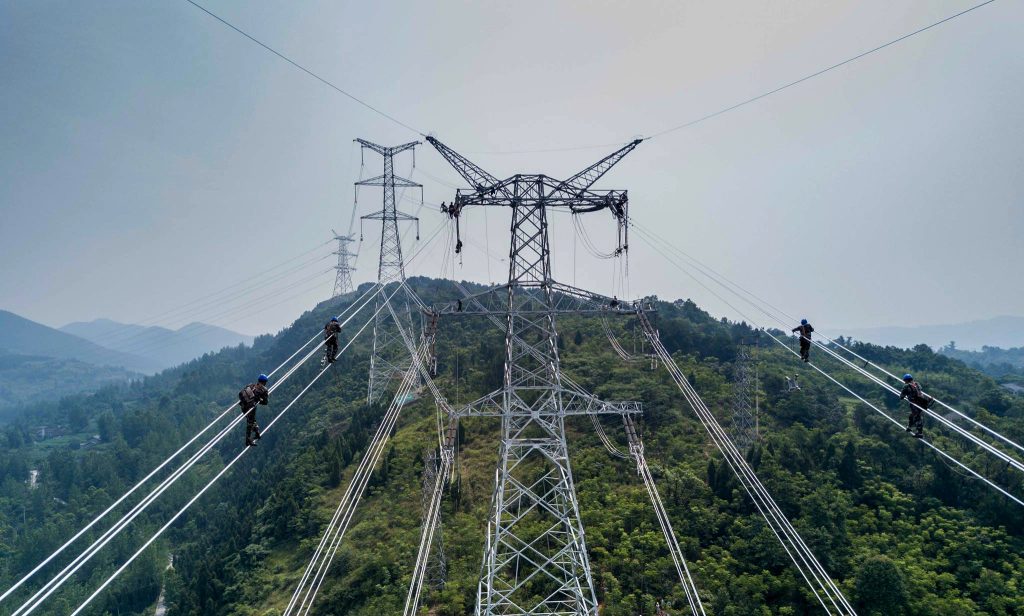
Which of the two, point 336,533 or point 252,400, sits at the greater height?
point 252,400

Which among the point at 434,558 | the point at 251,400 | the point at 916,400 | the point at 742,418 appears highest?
the point at 916,400

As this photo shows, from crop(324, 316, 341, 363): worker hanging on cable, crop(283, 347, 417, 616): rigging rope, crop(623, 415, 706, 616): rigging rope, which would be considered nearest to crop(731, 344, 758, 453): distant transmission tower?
crop(623, 415, 706, 616): rigging rope

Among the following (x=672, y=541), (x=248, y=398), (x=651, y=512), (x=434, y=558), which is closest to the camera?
(x=248, y=398)

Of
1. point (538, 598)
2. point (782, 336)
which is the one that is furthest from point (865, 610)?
point (782, 336)

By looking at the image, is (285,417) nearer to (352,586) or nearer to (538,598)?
(352,586)

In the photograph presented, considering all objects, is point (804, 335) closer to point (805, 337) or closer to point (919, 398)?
point (805, 337)

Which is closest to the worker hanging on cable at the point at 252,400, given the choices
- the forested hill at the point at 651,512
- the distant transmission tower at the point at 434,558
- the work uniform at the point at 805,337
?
the work uniform at the point at 805,337

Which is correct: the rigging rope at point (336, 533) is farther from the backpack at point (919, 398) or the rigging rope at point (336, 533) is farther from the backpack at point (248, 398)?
the backpack at point (919, 398)

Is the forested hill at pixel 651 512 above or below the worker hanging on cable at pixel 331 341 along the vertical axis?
below

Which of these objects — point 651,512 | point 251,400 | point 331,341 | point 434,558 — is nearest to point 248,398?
point 251,400
